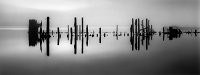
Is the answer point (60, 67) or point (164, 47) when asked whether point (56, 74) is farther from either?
point (164, 47)

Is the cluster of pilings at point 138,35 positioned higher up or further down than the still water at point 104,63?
higher up

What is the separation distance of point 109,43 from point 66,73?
10.2 meters

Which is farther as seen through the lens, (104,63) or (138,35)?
(138,35)

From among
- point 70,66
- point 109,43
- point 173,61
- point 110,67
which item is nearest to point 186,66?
point 173,61

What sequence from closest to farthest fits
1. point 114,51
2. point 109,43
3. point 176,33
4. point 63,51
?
point 63,51, point 114,51, point 109,43, point 176,33

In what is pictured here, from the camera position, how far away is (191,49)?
2808 centimetres

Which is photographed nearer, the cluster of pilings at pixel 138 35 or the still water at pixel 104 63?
the still water at pixel 104 63

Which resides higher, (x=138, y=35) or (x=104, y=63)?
(x=138, y=35)

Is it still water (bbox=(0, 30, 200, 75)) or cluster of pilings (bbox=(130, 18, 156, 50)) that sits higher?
cluster of pilings (bbox=(130, 18, 156, 50))

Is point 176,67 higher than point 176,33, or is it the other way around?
point 176,33

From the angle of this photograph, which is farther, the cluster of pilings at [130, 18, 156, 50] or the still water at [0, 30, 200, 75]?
the cluster of pilings at [130, 18, 156, 50]

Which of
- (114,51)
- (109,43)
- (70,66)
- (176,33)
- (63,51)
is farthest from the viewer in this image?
(176,33)

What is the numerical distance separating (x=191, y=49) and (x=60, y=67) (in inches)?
477

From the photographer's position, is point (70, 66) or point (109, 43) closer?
point (70, 66)
